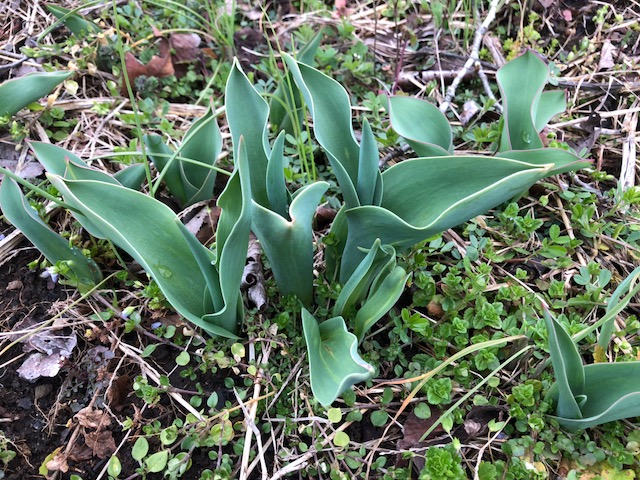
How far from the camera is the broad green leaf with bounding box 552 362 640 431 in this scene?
955mm

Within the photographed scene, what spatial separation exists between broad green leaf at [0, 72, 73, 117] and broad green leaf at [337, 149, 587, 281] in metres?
1.07

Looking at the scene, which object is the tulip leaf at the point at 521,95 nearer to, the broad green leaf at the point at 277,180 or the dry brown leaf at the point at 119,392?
the broad green leaf at the point at 277,180

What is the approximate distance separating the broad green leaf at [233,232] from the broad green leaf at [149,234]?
0.18 ft

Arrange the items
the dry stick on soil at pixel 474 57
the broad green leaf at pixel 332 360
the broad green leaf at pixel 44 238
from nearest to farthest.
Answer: the broad green leaf at pixel 332 360 < the broad green leaf at pixel 44 238 < the dry stick on soil at pixel 474 57

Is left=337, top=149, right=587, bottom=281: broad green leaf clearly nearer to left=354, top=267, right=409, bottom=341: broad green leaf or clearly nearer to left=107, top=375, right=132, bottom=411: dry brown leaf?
left=354, top=267, right=409, bottom=341: broad green leaf

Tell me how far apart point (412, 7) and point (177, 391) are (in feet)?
5.81

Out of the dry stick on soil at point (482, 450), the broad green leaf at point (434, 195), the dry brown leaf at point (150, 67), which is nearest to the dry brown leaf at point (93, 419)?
the broad green leaf at point (434, 195)

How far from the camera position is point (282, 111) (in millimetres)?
1576

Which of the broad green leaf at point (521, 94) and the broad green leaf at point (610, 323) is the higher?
the broad green leaf at point (521, 94)

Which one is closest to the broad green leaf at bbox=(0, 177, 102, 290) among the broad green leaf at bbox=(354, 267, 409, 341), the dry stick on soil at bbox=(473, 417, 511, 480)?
the broad green leaf at bbox=(354, 267, 409, 341)

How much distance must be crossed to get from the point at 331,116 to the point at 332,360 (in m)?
0.52

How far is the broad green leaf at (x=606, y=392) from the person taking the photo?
0.95 metres

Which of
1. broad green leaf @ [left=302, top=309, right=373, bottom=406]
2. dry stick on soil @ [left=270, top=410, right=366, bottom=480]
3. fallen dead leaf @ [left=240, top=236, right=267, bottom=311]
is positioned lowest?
dry stick on soil @ [left=270, top=410, right=366, bottom=480]

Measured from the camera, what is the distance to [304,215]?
93 centimetres
